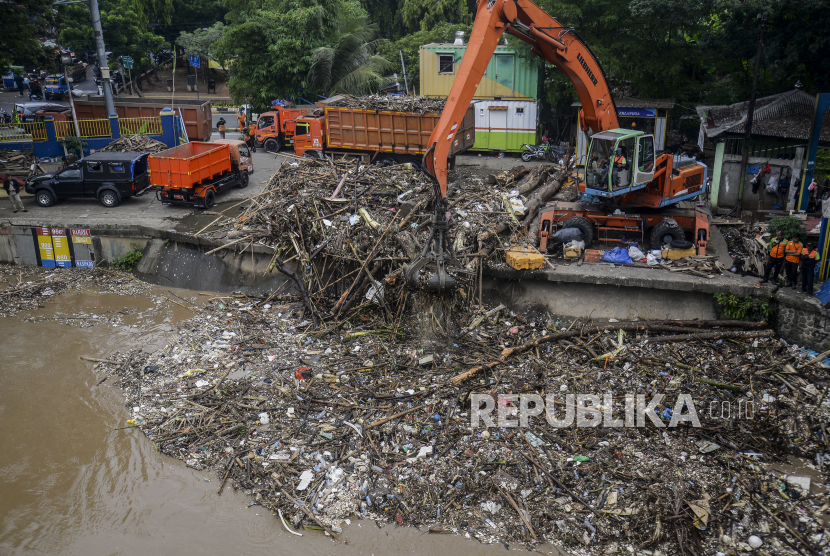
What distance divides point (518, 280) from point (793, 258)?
4.86 m

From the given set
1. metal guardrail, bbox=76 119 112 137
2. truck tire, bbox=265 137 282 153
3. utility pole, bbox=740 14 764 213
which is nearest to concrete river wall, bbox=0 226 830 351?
utility pole, bbox=740 14 764 213

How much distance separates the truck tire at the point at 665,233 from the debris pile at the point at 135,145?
57.3 ft

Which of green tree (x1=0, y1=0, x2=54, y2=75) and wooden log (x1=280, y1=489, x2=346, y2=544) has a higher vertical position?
green tree (x1=0, y1=0, x2=54, y2=75)

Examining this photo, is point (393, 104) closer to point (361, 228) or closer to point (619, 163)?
point (361, 228)

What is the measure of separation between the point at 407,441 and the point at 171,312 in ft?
24.5

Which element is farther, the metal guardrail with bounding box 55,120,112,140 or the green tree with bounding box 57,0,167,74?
the green tree with bounding box 57,0,167,74

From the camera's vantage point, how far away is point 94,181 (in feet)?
59.6

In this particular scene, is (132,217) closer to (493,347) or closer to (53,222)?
(53,222)

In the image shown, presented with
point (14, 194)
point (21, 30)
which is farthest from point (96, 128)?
point (14, 194)

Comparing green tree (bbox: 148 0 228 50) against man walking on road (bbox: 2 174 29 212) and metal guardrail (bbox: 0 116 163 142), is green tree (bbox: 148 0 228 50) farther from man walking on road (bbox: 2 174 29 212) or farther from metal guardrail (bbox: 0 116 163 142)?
man walking on road (bbox: 2 174 29 212)

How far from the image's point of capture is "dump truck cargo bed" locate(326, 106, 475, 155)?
728 inches

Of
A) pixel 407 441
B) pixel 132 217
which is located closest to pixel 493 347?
pixel 407 441

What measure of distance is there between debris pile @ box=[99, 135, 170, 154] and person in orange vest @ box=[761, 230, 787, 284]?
19.7 metres

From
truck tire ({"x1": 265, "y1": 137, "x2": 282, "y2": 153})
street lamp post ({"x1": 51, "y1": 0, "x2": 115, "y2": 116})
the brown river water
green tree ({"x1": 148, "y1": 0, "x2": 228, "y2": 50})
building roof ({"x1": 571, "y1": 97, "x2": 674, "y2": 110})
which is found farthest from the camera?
green tree ({"x1": 148, "y1": 0, "x2": 228, "y2": 50})
